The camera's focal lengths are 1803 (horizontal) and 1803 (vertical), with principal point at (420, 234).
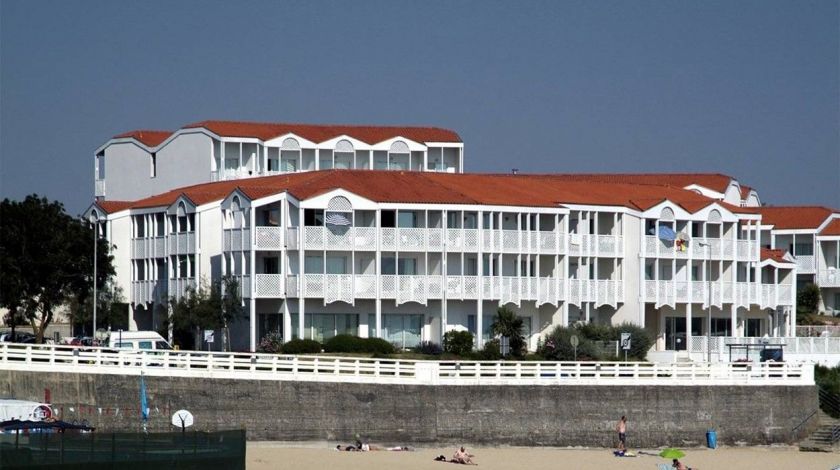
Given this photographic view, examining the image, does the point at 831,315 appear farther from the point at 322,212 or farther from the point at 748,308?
the point at 322,212

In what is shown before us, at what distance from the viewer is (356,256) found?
8181 centimetres

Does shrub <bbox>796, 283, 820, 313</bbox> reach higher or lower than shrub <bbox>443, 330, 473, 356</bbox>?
higher

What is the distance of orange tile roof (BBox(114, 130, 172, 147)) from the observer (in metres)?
106

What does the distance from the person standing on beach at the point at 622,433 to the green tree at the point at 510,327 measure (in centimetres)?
1811

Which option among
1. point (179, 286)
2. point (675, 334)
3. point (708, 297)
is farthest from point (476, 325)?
point (179, 286)

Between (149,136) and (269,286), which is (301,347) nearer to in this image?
(269,286)

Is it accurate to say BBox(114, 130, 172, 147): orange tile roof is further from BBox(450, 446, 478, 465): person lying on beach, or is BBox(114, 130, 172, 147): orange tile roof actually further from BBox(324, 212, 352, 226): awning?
BBox(450, 446, 478, 465): person lying on beach

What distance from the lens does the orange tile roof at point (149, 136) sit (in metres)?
106

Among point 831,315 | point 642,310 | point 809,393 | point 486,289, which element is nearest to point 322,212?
point 486,289

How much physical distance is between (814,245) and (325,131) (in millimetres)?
30617

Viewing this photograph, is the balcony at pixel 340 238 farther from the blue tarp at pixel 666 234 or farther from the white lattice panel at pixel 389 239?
the blue tarp at pixel 666 234

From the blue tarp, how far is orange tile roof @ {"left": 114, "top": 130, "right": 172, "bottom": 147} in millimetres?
31747

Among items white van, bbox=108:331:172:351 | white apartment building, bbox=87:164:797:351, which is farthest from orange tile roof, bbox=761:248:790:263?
white van, bbox=108:331:172:351

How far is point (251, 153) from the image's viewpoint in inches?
4023
